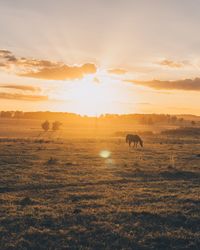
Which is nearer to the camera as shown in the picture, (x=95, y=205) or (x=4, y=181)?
(x=95, y=205)

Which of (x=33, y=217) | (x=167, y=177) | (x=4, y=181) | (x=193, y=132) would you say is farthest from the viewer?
(x=193, y=132)

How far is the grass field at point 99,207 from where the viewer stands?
480 inches

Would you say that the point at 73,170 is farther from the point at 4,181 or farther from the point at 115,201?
the point at 115,201

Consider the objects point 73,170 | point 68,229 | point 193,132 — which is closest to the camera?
point 68,229

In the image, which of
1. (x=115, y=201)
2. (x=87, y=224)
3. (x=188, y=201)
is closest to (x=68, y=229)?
(x=87, y=224)

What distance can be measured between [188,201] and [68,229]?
24.6 feet

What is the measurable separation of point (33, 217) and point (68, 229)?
2233 mm

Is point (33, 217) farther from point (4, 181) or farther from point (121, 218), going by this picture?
point (4, 181)

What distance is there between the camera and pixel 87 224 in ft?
45.3

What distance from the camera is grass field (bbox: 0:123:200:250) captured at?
1220 centimetres

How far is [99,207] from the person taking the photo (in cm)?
1638

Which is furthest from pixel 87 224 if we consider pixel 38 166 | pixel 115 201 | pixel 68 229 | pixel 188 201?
pixel 38 166

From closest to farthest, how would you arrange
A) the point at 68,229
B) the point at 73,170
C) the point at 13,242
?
the point at 13,242 → the point at 68,229 → the point at 73,170

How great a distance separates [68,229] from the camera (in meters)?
13.2
